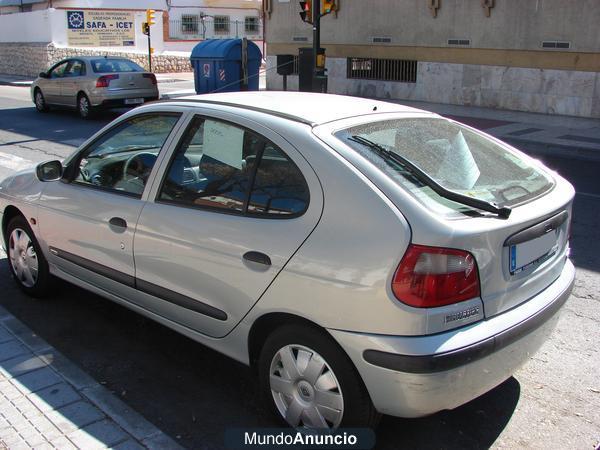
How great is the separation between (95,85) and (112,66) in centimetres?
107

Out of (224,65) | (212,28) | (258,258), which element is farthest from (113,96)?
(212,28)

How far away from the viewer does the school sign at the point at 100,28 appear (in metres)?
A: 34.2

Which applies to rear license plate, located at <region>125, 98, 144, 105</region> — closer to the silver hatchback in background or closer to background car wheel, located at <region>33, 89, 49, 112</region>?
the silver hatchback in background

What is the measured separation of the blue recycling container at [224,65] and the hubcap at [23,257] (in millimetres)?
13291

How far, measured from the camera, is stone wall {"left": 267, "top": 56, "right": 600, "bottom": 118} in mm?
15594

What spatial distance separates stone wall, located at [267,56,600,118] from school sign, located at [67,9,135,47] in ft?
61.8

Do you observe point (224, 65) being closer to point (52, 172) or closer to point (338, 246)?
point (52, 172)

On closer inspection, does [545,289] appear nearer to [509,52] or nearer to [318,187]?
[318,187]

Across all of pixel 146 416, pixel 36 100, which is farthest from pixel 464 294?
pixel 36 100

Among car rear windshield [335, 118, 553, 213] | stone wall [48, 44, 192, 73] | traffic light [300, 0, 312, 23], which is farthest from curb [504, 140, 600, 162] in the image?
stone wall [48, 44, 192, 73]

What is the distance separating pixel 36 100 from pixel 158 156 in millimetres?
16625

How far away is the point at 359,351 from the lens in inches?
108

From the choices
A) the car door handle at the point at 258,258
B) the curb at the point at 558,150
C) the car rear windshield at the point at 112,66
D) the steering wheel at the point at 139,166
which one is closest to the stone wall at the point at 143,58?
the car rear windshield at the point at 112,66

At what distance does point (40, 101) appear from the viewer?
60.7 feet
